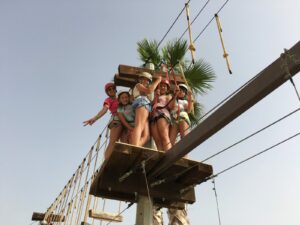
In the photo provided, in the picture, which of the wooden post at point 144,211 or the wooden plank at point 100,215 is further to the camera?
the wooden plank at point 100,215

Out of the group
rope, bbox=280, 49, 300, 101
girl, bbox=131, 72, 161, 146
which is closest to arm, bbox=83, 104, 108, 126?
girl, bbox=131, 72, 161, 146

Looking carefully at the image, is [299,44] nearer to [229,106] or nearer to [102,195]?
[229,106]

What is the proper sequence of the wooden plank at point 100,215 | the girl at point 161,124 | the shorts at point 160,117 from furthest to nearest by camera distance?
the wooden plank at point 100,215 < the shorts at point 160,117 < the girl at point 161,124

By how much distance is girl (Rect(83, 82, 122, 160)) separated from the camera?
406 centimetres

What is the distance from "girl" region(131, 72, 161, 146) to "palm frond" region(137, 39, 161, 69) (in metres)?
2.80

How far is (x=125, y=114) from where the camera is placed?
4.07 metres

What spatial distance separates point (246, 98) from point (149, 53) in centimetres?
480

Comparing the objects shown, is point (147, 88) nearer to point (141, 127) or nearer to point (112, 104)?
point (141, 127)

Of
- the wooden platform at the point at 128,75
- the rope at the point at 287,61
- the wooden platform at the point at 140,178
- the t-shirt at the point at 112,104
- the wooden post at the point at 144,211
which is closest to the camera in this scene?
the rope at the point at 287,61

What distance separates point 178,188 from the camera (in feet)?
12.1

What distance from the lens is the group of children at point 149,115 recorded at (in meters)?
3.74

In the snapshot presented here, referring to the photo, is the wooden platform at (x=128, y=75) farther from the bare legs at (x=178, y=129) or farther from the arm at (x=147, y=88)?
the bare legs at (x=178, y=129)

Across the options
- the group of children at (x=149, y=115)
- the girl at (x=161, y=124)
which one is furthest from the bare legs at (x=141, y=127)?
the girl at (x=161, y=124)

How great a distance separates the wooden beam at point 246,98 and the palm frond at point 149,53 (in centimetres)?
416
